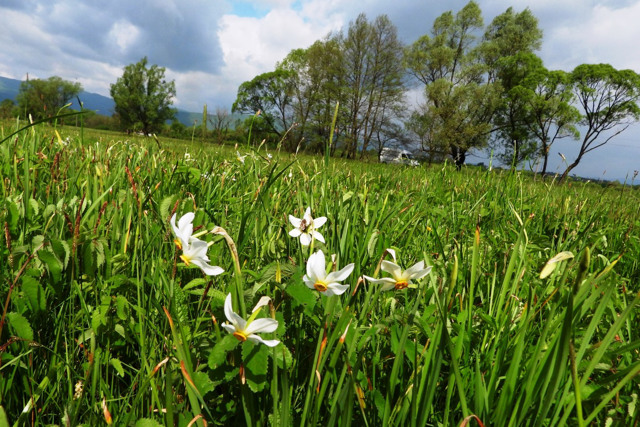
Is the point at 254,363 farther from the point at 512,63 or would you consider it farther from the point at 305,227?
the point at 512,63

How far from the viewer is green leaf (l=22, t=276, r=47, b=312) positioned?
35.0 inches

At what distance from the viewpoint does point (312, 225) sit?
3.65 ft

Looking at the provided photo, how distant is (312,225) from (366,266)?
45 centimetres

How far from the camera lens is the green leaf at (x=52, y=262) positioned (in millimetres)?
937

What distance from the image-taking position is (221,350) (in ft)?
2.41

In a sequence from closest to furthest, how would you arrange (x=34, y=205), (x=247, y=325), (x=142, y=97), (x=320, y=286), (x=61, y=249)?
(x=247, y=325)
(x=320, y=286)
(x=61, y=249)
(x=34, y=205)
(x=142, y=97)

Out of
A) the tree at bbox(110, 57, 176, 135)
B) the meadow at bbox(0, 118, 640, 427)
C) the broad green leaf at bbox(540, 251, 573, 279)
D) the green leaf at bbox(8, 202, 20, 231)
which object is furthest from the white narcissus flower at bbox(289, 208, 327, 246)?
the tree at bbox(110, 57, 176, 135)

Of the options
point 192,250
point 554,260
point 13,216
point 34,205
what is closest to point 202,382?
point 192,250

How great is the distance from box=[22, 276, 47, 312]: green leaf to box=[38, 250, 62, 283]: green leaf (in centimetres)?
5

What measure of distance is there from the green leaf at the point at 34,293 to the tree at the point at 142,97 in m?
74.2

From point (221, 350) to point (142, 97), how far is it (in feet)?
257

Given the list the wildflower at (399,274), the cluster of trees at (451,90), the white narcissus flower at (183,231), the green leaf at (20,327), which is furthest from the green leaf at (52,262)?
the cluster of trees at (451,90)

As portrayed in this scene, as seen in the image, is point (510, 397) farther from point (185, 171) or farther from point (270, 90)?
point (270, 90)

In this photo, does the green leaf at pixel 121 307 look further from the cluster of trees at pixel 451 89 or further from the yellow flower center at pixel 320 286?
the cluster of trees at pixel 451 89
